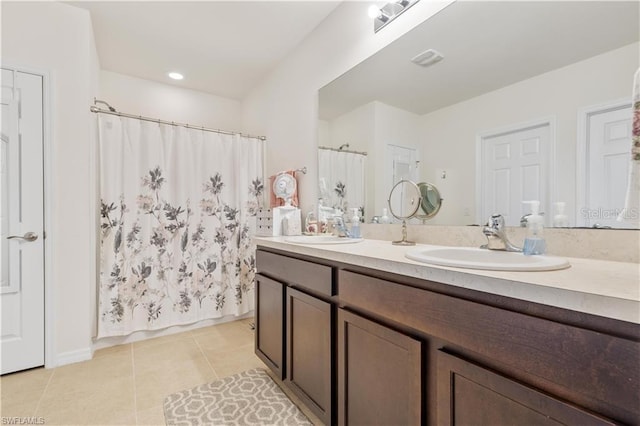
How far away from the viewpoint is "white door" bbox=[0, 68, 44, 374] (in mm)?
1868

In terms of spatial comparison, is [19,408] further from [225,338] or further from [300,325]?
[300,325]

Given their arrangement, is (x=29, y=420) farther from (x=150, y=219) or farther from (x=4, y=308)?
(x=150, y=219)

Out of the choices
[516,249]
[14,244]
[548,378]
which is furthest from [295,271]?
[14,244]

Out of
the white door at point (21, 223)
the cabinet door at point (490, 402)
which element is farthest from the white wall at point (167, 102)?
the cabinet door at point (490, 402)

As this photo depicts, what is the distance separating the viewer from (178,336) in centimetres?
253

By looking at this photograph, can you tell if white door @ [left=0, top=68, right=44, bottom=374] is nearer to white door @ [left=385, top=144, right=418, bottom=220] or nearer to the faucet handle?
white door @ [left=385, top=144, right=418, bottom=220]

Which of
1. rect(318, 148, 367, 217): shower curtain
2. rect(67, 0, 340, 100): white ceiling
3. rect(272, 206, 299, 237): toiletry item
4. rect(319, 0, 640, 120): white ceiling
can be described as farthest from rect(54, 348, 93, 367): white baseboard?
rect(319, 0, 640, 120): white ceiling

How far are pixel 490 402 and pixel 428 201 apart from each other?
981mm

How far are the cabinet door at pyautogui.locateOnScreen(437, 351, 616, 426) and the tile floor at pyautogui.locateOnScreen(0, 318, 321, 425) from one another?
98cm

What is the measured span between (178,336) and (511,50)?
9.73ft

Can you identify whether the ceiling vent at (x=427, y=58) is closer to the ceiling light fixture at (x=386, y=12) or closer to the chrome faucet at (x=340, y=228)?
the ceiling light fixture at (x=386, y=12)

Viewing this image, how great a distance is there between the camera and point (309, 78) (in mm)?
2357

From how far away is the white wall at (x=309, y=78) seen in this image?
5.82 ft

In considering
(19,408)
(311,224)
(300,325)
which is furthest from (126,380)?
(311,224)
